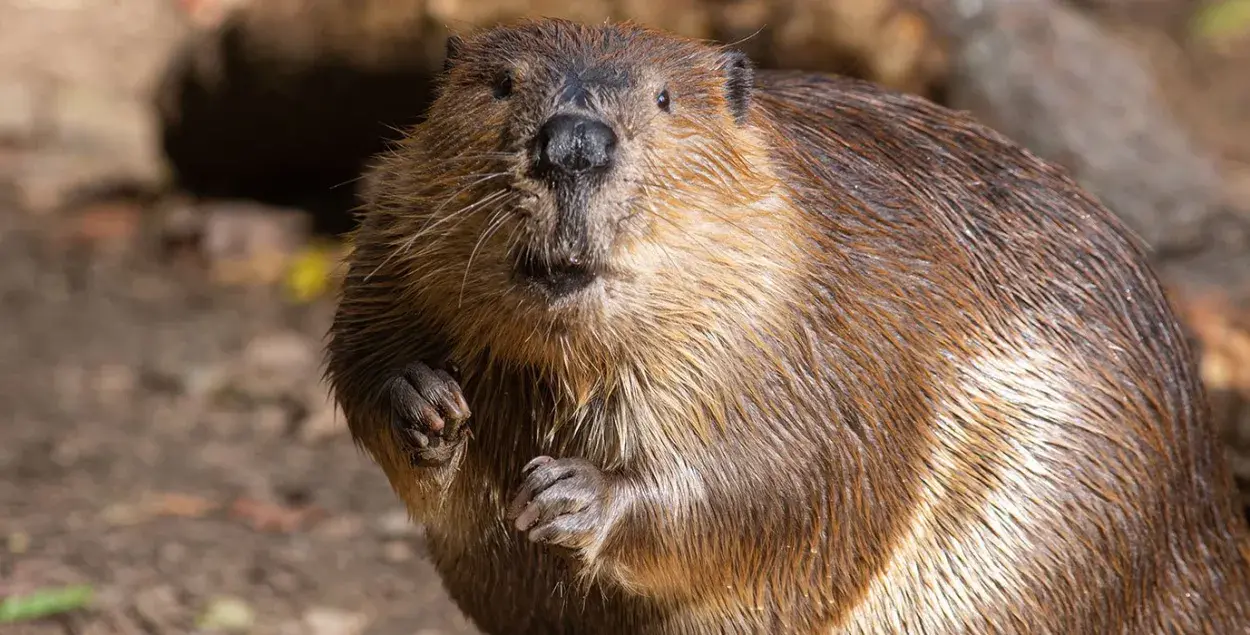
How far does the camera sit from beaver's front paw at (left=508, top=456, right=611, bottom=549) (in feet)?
11.0

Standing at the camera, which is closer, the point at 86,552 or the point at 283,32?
the point at 86,552

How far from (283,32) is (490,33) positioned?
18.1 feet

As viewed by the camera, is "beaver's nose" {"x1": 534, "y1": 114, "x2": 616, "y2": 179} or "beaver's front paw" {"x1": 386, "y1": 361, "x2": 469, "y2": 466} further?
"beaver's front paw" {"x1": 386, "y1": 361, "x2": 469, "y2": 466}

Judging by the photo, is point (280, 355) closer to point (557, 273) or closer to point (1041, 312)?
point (1041, 312)

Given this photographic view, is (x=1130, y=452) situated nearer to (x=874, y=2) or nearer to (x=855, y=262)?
(x=855, y=262)

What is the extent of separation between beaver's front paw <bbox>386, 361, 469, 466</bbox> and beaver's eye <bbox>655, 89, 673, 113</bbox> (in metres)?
0.80

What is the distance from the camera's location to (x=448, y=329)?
3.63 m

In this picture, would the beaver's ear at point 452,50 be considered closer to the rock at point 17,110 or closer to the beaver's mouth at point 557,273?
the beaver's mouth at point 557,273

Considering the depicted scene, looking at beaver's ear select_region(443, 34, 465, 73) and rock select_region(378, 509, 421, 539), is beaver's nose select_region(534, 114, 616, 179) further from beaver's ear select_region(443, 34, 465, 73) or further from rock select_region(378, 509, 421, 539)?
rock select_region(378, 509, 421, 539)

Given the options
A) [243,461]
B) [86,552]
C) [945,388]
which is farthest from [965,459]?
[243,461]

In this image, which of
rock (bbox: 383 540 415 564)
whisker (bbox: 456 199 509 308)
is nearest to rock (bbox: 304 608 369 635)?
rock (bbox: 383 540 415 564)

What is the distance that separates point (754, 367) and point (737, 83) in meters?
0.66

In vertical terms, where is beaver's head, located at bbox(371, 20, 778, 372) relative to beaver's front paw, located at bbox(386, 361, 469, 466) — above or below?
above

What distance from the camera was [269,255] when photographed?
913 cm
